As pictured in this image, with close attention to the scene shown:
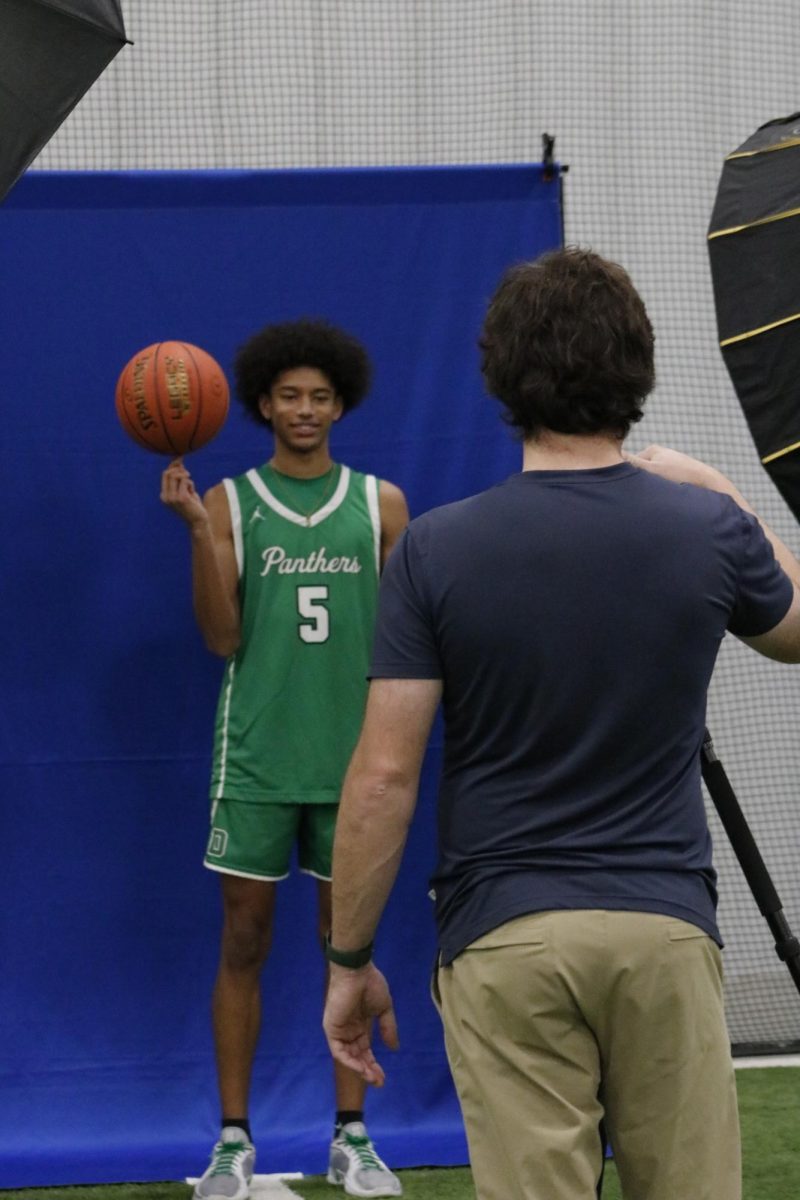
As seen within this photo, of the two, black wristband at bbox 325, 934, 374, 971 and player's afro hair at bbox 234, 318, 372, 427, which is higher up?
player's afro hair at bbox 234, 318, 372, 427

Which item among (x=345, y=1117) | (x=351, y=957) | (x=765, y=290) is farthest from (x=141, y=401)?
(x=351, y=957)

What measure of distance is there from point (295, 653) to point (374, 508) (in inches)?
14.6

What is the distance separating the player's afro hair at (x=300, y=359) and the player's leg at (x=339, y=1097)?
0.92 m

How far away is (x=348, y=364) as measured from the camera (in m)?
3.40

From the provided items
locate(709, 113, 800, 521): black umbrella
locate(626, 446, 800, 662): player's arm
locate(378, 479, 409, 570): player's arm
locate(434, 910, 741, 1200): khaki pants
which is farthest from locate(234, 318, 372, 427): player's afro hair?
locate(434, 910, 741, 1200): khaki pants

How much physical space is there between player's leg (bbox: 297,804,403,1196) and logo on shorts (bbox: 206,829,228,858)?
17 cm

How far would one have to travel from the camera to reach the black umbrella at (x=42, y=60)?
247cm

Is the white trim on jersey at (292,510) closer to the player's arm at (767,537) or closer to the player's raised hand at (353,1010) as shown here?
the player's arm at (767,537)

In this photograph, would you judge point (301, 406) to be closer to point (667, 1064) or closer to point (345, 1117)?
point (345, 1117)

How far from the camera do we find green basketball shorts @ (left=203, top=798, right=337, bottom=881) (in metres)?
3.28

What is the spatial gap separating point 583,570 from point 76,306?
2272 millimetres

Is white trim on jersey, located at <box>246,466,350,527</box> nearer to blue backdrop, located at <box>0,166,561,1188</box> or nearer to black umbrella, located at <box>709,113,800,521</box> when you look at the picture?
blue backdrop, located at <box>0,166,561,1188</box>

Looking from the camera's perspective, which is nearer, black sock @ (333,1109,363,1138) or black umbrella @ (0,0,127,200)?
black umbrella @ (0,0,127,200)

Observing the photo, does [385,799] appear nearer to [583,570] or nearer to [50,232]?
[583,570]
